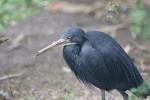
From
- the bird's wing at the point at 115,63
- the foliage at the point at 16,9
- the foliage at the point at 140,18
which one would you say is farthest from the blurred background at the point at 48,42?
the bird's wing at the point at 115,63

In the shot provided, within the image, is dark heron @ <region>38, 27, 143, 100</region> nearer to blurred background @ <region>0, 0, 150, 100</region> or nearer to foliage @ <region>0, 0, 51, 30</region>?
blurred background @ <region>0, 0, 150, 100</region>

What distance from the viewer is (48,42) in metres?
9.43

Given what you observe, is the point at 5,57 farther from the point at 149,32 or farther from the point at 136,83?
the point at 149,32

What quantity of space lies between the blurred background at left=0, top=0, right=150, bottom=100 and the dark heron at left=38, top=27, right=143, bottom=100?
1.11ft

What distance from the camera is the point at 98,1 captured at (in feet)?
36.8

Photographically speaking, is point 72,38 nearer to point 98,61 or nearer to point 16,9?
point 98,61

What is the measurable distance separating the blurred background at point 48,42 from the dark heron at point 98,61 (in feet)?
1.11

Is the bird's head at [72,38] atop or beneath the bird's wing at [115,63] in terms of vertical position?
atop

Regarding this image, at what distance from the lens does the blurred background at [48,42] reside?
7.28 meters

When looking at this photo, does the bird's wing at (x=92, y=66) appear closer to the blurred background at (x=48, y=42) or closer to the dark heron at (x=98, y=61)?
the dark heron at (x=98, y=61)

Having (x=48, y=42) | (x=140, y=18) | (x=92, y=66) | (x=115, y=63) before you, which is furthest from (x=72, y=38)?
(x=48, y=42)

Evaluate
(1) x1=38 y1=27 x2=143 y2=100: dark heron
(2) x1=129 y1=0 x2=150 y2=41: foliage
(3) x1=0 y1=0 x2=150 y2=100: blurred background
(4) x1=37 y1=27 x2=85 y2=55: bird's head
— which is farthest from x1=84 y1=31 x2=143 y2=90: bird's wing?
(2) x1=129 y1=0 x2=150 y2=41: foliage

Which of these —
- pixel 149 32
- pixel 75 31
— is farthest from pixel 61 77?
pixel 149 32

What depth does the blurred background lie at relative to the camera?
7.28 meters
